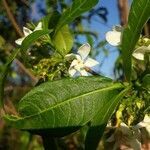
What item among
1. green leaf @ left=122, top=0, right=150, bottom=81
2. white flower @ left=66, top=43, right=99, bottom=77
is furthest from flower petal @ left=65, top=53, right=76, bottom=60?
green leaf @ left=122, top=0, right=150, bottom=81

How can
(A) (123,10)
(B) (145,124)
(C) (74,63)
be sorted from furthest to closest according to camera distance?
(A) (123,10) → (C) (74,63) → (B) (145,124)

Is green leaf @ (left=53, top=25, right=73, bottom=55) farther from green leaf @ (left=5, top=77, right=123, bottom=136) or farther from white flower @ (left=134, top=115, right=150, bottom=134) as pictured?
white flower @ (left=134, top=115, right=150, bottom=134)

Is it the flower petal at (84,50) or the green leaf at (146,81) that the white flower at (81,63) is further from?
the green leaf at (146,81)

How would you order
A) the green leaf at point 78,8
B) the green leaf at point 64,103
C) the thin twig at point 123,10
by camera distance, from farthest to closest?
the thin twig at point 123,10
the green leaf at point 78,8
the green leaf at point 64,103

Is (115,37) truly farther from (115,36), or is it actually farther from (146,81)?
(146,81)

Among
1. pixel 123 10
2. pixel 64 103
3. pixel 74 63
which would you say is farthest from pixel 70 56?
pixel 123 10

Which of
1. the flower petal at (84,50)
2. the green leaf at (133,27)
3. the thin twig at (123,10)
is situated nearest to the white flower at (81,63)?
the flower petal at (84,50)
